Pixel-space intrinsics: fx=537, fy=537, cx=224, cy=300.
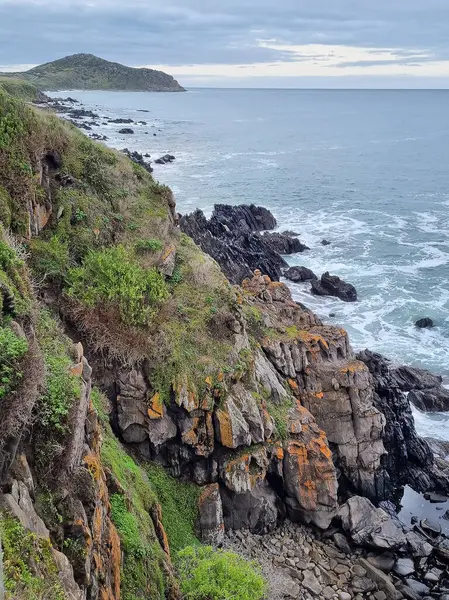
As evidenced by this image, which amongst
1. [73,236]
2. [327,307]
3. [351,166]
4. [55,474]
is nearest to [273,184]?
[351,166]

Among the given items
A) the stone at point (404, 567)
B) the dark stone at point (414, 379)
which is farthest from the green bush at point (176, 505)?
the dark stone at point (414, 379)

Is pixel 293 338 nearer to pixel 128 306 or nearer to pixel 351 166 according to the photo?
pixel 128 306

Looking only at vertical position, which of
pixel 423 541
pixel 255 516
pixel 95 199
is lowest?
pixel 423 541

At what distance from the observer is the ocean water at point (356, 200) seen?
45188 mm

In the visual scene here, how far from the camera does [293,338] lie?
87.0 ft

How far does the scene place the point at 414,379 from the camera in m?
36.3

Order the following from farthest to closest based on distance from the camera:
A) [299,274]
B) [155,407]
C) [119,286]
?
[299,274], [119,286], [155,407]

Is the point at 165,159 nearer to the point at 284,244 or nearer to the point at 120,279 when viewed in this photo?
the point at 284,244

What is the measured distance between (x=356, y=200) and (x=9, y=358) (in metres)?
76.7

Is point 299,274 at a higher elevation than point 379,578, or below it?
higher

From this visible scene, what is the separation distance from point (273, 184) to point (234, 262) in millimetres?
44331

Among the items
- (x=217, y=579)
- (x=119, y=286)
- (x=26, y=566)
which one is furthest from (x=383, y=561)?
(x=26, y=566)

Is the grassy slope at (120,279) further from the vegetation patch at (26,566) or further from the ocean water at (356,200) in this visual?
the ocean water at (356,200)

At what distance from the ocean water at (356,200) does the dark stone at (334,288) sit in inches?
35.5
